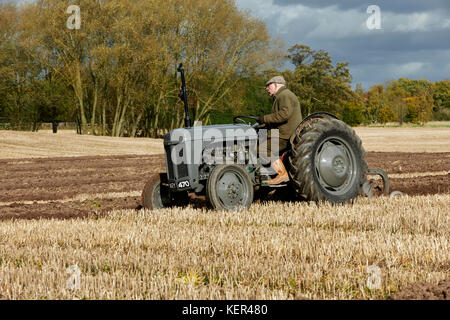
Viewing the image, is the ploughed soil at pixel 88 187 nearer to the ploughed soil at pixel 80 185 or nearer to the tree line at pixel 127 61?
the ploughed soil at pixel 80 185

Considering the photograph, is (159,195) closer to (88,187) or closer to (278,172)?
(278,172)

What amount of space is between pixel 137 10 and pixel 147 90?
6.15 meters

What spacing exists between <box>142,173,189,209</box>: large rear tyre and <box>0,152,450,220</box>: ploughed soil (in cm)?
26

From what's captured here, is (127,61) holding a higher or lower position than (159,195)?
higher

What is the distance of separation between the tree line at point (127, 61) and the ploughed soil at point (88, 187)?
18.6 meters

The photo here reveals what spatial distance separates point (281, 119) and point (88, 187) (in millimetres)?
7492

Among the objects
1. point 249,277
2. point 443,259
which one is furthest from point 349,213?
point 249,277

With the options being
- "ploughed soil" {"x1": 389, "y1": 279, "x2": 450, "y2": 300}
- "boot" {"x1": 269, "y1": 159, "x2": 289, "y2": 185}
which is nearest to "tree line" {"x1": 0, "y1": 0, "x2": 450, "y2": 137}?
"boot" {"x1": 269, "y1": 159, "x2": 289, "y2": 185}

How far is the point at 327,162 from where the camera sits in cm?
829

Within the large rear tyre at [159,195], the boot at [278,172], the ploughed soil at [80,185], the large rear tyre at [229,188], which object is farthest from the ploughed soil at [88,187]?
the boot at [278,172]

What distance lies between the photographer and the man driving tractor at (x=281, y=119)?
26.5 ft

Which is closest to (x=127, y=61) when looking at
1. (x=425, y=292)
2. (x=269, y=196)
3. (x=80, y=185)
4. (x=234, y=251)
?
(x=80, y=185)

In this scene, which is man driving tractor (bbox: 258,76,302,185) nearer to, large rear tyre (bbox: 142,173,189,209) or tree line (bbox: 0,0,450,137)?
large rear tyre (bbox: 142,173,189,209)

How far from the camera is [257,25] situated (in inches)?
1713
